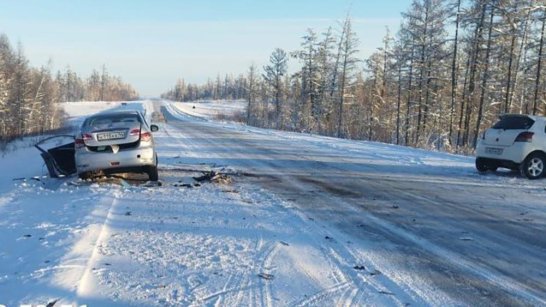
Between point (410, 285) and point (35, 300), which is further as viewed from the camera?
point (410, 285)

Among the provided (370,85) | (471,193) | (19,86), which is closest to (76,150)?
(471,193)

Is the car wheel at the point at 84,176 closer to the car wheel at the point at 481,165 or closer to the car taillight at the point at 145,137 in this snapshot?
the car taillight at the point at 145,137

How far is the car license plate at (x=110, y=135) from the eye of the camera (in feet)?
30.3

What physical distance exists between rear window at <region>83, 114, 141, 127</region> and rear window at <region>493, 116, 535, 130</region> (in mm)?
9276

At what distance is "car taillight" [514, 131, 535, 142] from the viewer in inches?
459

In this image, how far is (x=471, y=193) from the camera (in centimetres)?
937

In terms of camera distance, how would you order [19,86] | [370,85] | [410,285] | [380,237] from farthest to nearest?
[19,86] → [370,85] → [380,237] → [410,285]

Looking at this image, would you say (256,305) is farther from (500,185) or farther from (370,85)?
(370,85)

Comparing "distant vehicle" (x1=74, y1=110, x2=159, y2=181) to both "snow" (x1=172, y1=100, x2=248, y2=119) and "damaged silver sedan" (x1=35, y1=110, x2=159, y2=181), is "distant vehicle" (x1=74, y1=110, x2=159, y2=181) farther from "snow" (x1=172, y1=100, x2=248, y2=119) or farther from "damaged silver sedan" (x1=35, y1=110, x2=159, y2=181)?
"snow" (x1=172, y1=100, x2=248, y2=119)

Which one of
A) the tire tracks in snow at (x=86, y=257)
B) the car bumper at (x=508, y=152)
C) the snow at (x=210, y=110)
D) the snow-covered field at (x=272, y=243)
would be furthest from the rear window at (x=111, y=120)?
the snow at (x=210, y=110)

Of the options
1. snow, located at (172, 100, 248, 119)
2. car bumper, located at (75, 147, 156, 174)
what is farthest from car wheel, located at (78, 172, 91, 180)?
snow, located at (172, 100, 248, 119)

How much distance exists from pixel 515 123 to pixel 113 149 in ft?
32.5

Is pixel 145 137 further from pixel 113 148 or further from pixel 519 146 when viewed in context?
pixel 519 146

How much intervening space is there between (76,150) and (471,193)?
798cm
